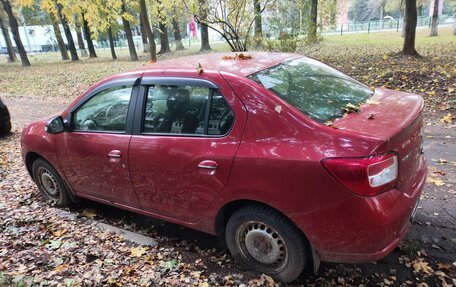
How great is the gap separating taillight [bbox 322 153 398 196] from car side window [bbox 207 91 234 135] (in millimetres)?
849

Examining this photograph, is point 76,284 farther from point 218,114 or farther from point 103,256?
point 218,114

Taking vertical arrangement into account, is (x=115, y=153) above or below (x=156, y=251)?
above

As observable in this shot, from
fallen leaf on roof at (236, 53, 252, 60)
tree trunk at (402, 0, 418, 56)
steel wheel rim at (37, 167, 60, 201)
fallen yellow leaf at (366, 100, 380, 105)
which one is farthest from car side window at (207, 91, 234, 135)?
tree trunk at (402, 0, 418, 56)

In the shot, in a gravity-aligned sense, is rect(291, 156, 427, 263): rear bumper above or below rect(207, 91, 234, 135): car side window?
below

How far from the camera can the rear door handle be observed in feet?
9.82

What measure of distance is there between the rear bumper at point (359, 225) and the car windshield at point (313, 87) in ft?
2.22

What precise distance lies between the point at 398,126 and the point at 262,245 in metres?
1.38

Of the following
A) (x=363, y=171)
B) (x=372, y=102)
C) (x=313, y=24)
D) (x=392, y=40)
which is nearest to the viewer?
(x=363, y=171)

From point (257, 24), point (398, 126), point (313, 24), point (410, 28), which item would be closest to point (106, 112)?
point (398, 126)

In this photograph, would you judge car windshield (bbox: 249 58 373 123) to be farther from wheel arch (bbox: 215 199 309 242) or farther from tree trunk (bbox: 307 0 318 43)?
tree trunk (bbox: 307 0 318 43)

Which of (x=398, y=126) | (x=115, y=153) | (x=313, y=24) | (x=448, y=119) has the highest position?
(x=313, y=24)

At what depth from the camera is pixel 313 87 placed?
3.31m

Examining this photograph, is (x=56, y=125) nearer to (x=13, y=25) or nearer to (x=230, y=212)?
(x=230, y=212)

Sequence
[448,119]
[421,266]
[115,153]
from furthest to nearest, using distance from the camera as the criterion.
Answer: [448,119] → [115,153] → [421,266]
